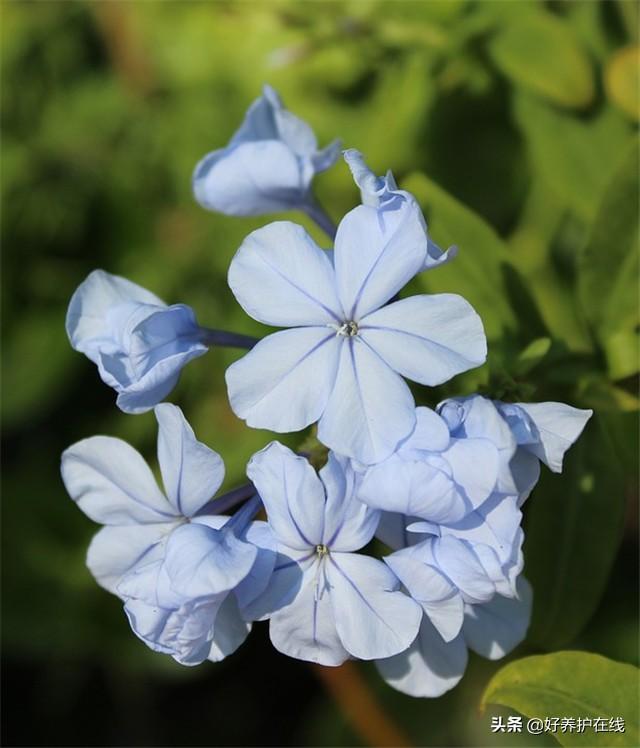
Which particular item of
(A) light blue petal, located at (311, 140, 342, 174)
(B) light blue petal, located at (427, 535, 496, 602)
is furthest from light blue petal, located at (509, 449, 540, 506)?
(A) light blue petal, located at (311, 140, 342, 174)

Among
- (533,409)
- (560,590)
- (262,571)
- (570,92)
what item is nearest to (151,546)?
(262,571)

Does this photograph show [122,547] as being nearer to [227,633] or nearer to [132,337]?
A: [227,633]

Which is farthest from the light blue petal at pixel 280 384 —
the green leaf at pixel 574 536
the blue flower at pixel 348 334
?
the green leaf at pixel 574 536

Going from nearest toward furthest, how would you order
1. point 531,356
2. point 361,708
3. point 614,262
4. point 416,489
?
point 416,489
point 531,356
point 614,262
point 361,708

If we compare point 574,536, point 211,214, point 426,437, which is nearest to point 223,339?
point 426,437

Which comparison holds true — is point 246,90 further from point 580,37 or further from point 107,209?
point 580,37

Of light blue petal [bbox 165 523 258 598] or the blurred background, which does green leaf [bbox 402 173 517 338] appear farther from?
light blue petal [bbox 165 523 258 598]

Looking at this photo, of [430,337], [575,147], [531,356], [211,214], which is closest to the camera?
[430,337]
